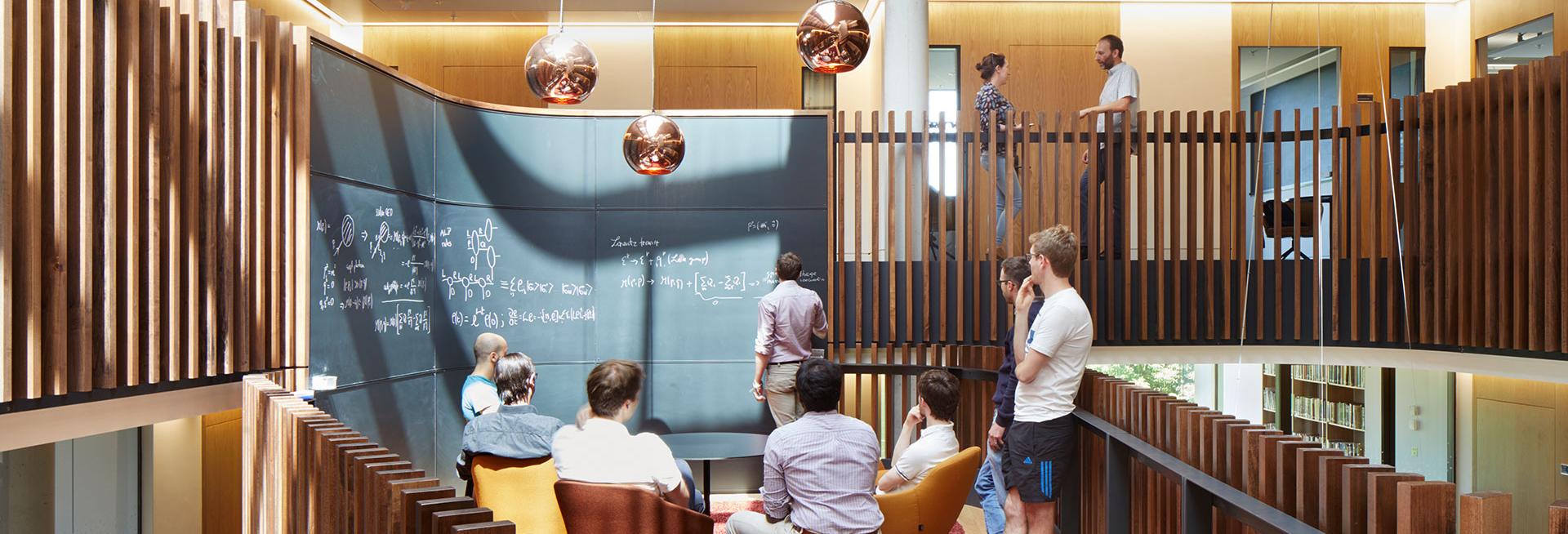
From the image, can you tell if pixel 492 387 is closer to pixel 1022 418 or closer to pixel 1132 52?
pixel 1022 418

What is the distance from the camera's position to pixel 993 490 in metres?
4.66

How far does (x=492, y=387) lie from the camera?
17.7ft

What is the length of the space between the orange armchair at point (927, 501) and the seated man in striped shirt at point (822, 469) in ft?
0.79

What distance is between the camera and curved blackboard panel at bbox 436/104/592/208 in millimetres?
6965

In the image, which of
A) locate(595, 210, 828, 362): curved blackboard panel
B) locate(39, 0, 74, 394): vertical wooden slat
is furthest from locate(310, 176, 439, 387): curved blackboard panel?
locate(39, 0, 74, 394): vertical wooden slat

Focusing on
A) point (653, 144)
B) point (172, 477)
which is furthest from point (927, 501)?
point (172, 477)

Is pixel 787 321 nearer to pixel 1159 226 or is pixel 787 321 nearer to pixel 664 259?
pixel 664 259

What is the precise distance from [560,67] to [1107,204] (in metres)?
4.18

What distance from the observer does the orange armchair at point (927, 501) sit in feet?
12.3

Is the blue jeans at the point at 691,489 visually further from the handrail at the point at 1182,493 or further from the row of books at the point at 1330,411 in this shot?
the row of books at the point at 1330,411

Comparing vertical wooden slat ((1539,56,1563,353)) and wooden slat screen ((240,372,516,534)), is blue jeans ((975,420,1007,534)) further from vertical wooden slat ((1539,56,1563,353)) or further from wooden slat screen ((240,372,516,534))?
vertical wooden slat ((1539,56,1563,353))

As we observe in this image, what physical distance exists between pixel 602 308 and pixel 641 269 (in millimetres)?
380

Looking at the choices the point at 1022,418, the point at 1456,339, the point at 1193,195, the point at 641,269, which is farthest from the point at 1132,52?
the point at 1022,418

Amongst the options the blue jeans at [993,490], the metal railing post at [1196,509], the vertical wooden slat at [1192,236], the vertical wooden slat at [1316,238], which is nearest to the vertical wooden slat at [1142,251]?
the vertical wooden slat at [1192,236]
